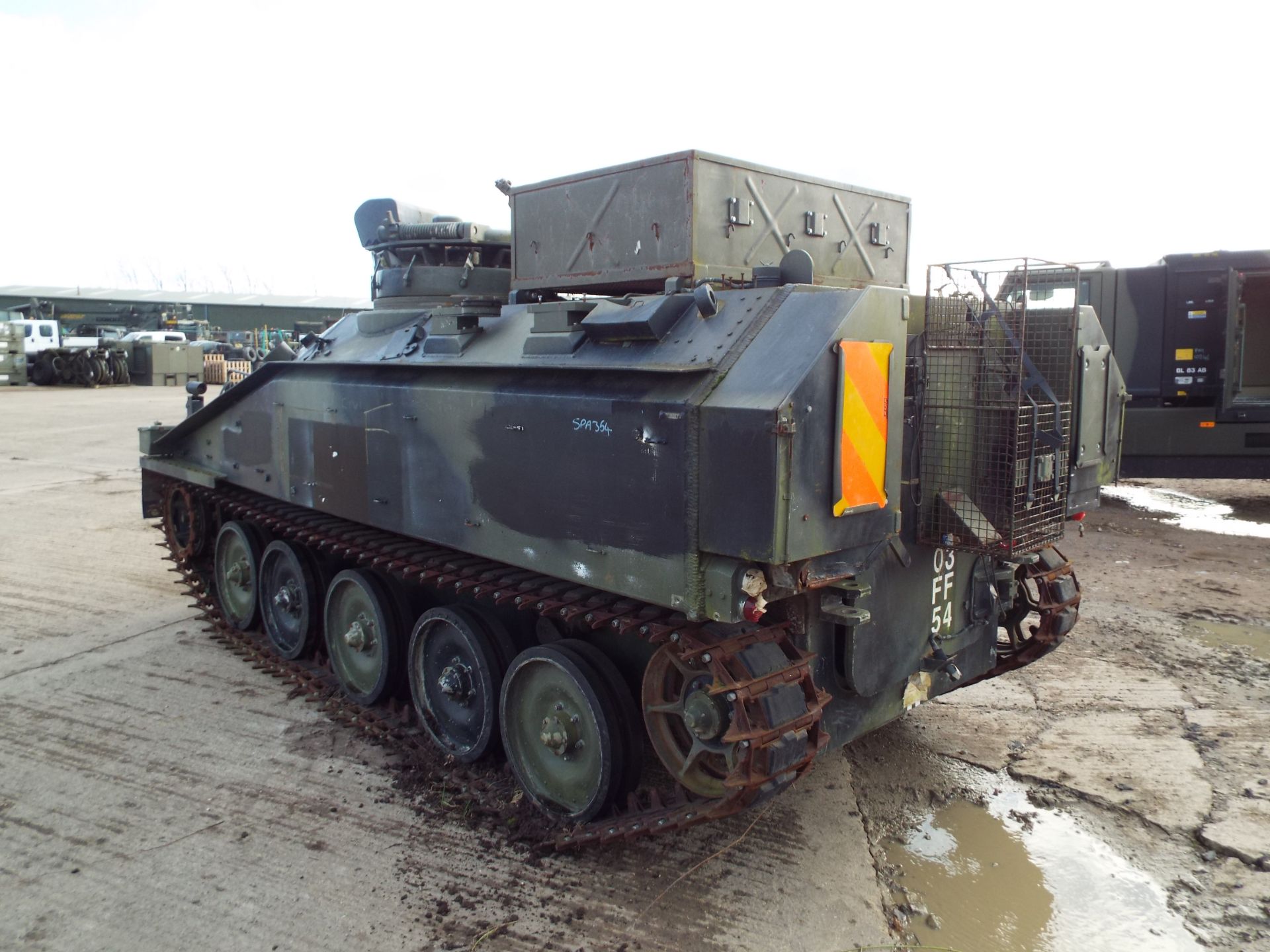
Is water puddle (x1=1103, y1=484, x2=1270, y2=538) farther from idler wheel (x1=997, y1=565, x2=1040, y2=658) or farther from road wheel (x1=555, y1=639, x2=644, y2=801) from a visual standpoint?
road wheel (x1=555, y1=639, x2=644, y2=801)

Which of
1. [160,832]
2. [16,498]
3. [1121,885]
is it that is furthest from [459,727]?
[16,498]

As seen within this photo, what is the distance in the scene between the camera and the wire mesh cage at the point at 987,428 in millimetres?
4199

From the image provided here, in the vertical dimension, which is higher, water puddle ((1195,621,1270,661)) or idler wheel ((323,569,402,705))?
idler wheel ((323,569,402,705))

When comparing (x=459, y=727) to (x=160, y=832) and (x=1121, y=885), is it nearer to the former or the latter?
(x=160, y=832)

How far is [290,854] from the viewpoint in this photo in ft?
14.2

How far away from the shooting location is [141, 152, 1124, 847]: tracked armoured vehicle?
3.70 metres

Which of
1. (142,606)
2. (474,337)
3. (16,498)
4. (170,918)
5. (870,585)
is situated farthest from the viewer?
(16,498)

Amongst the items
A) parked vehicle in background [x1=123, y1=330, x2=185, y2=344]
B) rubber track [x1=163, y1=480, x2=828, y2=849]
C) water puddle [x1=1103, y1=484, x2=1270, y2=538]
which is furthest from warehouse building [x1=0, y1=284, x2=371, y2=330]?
rubber track [x1=163, y1=480, x2=828, y2=849]

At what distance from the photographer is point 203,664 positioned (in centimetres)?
680

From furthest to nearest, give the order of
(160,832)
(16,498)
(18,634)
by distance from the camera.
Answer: (16,498) → (18,634) → (160,832)

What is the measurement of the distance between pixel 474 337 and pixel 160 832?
8.82ft

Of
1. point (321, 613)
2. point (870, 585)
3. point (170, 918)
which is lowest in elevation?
point (170, 918)

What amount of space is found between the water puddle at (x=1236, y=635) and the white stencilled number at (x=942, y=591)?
3336mm

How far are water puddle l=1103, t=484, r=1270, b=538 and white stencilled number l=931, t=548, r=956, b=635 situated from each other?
25.1 feet
